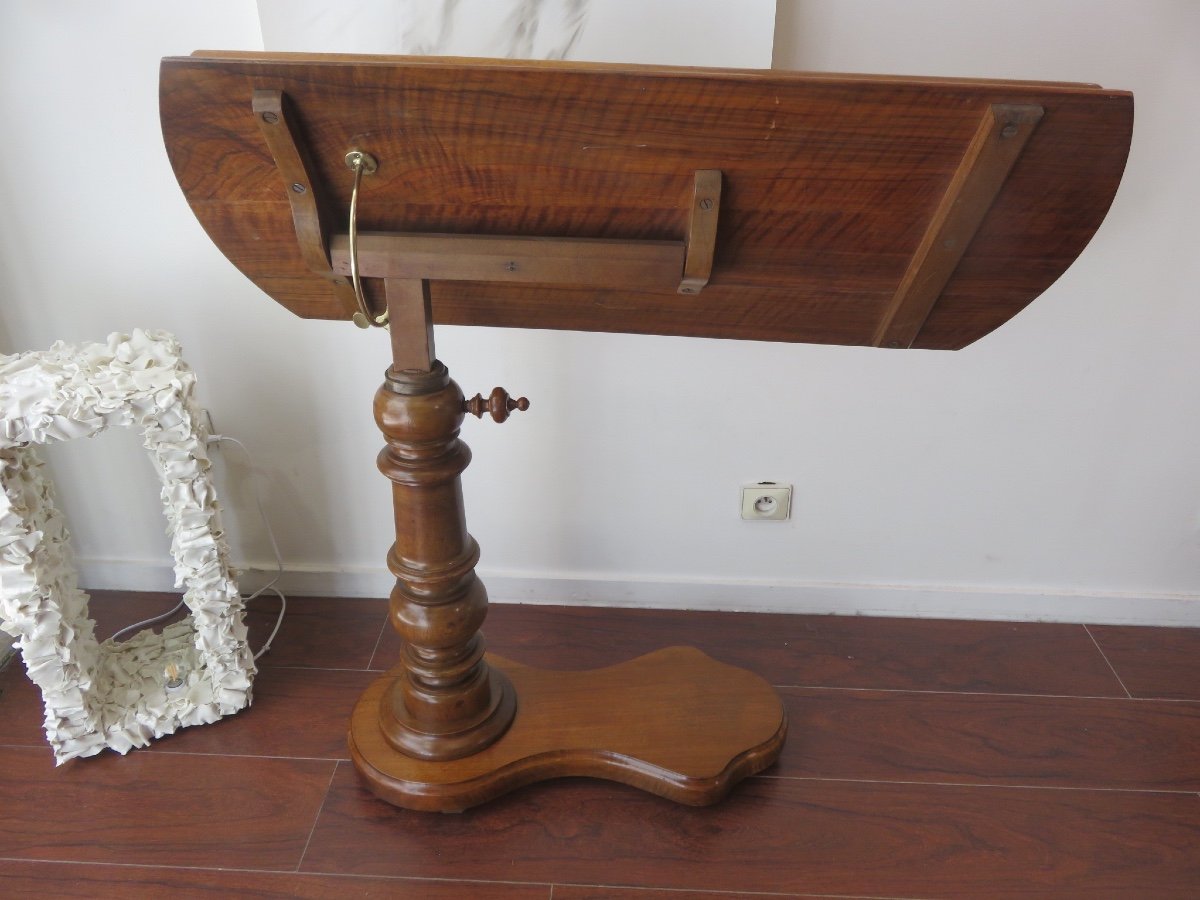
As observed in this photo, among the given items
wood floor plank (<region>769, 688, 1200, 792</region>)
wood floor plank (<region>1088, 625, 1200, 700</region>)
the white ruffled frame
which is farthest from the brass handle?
wood floor plank (<region>1088, 625, 1200, 700</region>)

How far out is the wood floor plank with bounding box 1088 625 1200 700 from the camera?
1.79 meters

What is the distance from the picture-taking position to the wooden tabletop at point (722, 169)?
1059 millimetres

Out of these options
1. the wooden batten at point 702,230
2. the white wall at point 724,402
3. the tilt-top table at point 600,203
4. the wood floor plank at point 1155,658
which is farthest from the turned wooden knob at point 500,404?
the wood floor plank at point 1155,658

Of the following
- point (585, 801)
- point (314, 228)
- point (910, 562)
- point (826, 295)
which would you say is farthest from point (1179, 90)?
point (585, 801)

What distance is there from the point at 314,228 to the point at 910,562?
135 cm

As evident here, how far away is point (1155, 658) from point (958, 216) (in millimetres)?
1219

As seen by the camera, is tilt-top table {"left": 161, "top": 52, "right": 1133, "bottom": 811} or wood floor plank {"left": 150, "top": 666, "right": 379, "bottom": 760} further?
wood floor plank {"left": 150, "top": 666, "right": 379, "bottom": 760}

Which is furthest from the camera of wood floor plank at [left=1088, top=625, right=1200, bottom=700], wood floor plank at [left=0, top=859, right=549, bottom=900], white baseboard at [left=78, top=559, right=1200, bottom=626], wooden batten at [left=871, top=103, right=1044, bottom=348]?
white baseboard at [left=78, top=559, right=1200, bottom=626]

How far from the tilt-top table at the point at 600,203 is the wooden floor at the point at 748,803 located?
20cm

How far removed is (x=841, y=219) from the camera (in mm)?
1174

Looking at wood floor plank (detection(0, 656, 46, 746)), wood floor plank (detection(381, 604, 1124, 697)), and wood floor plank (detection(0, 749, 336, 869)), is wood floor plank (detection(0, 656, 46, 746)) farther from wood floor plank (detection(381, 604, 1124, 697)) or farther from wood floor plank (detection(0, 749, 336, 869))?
wood floor plank (detection(381, 604, 1124, 697))

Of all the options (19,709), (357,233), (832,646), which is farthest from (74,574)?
(832,646)

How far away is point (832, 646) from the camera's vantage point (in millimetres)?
1894

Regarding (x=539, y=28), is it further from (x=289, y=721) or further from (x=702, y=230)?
(x=289, y=721)
